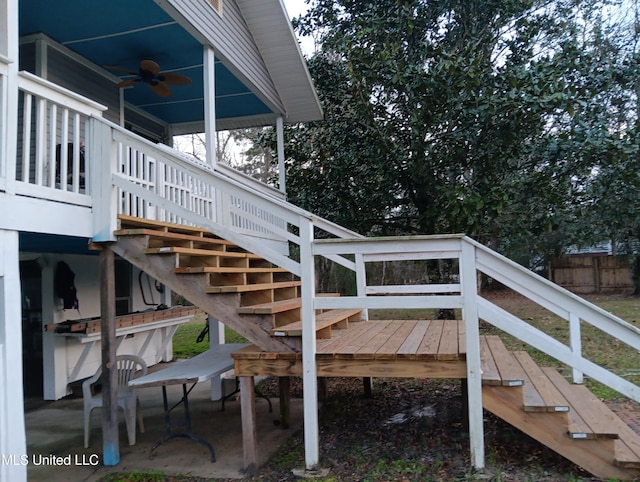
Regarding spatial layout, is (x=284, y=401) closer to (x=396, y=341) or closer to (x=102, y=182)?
(x=396, y=341)

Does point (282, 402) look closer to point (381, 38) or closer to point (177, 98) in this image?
point (177, 98)

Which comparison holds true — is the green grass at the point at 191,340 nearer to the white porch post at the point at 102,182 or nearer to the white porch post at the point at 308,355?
the white porch post at the point at 102,182

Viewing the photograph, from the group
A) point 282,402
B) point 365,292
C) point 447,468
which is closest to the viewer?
point 447,468

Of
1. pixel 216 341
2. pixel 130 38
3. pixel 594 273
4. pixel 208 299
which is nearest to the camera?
pixel 208 299

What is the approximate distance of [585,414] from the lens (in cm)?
371

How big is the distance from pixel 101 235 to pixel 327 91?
689cm

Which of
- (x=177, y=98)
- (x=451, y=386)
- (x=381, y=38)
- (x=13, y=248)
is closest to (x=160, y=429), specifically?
(x=13, y=248)

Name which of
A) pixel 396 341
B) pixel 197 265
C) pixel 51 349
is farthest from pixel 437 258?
pixel 51 349

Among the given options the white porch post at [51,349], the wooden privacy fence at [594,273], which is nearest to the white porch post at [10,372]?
the white porch post at [51,349]

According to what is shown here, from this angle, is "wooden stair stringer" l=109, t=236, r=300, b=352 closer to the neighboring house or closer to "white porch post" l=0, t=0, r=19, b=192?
the neighboring house

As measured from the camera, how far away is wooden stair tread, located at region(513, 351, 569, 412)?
3467mm

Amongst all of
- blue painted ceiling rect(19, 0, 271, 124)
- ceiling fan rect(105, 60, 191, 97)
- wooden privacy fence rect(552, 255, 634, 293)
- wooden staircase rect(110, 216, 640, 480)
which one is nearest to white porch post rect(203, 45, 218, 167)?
blue painted ceiling rect(19, 0, 271, 124)

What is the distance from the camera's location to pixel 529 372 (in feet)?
14.6

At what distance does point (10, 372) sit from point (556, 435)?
386cm
